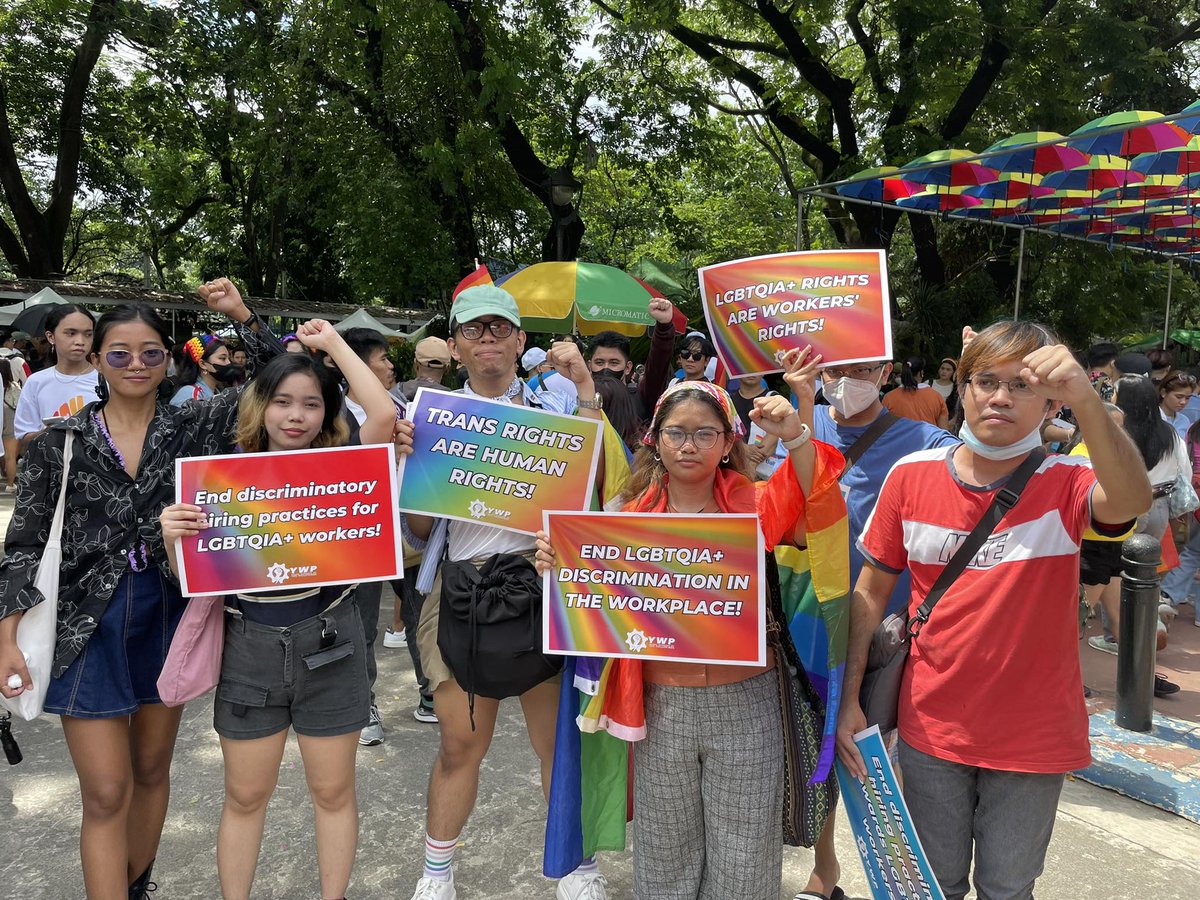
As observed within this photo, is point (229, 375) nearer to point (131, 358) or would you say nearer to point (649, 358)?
point (649, 358)

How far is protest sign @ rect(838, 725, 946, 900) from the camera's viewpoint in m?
2.16

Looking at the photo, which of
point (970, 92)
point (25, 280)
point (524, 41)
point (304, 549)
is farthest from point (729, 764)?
point (25, 280)

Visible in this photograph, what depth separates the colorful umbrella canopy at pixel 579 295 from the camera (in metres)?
9.09

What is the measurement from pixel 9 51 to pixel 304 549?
22.0 meters

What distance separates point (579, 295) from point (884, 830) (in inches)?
291

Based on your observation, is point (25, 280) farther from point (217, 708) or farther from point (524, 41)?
point (217, 708)

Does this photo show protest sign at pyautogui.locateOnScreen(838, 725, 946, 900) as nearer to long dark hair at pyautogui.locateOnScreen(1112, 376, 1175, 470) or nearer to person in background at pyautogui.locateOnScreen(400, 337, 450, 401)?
person in background at pyautogui.locateOnScreen(400, 337, 450, 401)

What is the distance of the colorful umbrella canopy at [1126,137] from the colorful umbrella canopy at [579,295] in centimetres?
416

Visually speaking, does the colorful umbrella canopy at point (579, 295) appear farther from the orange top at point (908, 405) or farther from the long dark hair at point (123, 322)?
the long dark hair at point (123, 322)

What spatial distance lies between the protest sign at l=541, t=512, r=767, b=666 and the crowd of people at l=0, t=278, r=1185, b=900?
92 mm

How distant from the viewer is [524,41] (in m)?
12.1

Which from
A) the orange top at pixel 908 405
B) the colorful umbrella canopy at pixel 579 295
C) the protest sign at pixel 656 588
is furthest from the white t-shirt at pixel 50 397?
the orange top at pixel 908 405

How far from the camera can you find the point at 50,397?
5355mm

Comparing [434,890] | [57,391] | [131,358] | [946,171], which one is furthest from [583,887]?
[946,171]
